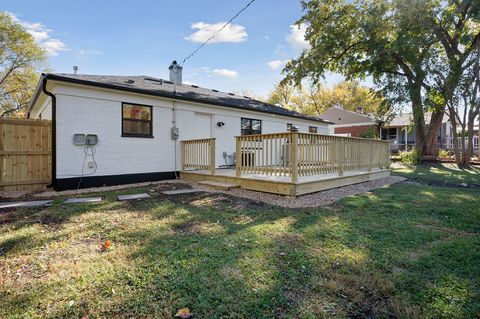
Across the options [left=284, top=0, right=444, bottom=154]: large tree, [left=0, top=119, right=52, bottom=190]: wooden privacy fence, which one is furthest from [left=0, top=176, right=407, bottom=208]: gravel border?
[left=284, top=0, right=444, bottom=154]: large tree

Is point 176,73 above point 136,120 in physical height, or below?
above

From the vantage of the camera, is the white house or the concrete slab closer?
the concrete slab

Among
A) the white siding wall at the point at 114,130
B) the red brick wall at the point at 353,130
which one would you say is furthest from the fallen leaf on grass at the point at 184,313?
the red brick wall at the point at 353,130

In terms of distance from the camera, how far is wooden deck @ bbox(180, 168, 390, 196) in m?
5.85

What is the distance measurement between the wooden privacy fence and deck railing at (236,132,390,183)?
5.06m

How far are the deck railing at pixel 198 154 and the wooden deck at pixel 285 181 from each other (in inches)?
10.0

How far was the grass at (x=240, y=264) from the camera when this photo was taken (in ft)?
6.37

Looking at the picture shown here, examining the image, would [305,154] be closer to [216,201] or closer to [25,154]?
[216,201]

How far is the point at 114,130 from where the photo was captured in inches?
298

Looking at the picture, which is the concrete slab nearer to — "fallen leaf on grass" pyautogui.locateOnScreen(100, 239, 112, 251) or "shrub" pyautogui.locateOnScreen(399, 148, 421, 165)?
"fallen leaf on grass" pyautogui.locateOnScreen(100, 239, 112, 251)

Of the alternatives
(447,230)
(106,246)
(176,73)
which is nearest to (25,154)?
(106,246)

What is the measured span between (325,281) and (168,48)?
11.9 meters

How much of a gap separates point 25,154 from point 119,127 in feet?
7.61

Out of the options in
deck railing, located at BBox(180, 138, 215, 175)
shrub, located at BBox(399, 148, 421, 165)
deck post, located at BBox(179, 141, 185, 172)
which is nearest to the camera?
deck railing, located at BBox(180, 138, 215, 175)
